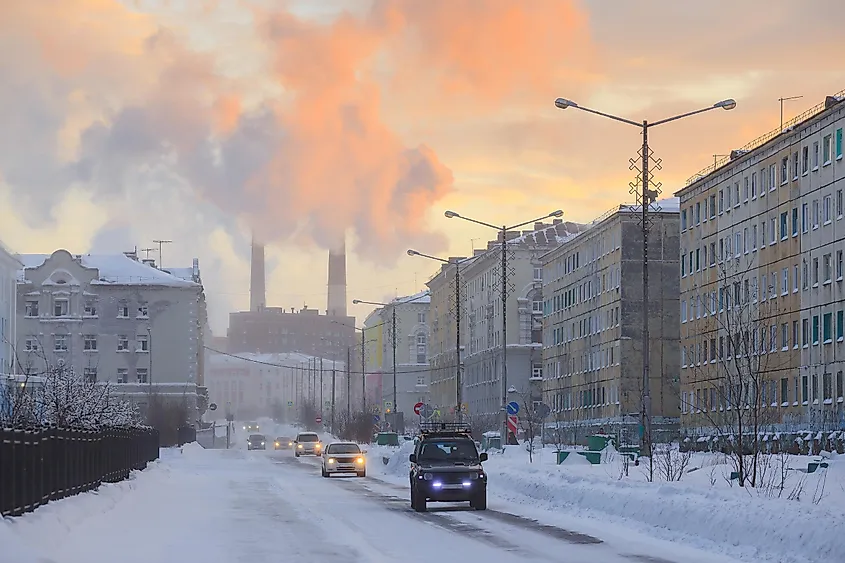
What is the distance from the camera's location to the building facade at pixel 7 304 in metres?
101

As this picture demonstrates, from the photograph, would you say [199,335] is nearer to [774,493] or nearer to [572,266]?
[572,266]

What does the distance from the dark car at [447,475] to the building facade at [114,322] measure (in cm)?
10745

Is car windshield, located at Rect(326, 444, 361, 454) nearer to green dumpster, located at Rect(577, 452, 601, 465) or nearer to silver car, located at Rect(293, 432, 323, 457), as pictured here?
green dumpster, located at Rect(577, 452, 601, 465)

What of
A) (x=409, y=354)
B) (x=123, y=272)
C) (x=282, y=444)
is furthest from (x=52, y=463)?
(x=409, y=354)

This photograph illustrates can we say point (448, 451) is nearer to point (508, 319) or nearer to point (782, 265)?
point (782, 265)

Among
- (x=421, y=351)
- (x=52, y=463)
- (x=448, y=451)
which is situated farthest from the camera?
(x=421, y=351)

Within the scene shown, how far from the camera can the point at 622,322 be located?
347 ft

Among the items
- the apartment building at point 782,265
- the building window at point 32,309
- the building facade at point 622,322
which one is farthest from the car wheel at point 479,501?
the building window at point 32,309

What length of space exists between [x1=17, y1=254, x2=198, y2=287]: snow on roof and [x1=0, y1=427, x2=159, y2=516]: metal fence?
333 ft

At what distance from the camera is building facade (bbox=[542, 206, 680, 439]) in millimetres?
104562

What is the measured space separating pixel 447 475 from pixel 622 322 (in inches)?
2922

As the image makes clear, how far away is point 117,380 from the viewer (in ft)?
456

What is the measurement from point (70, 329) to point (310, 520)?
115932 millimetres

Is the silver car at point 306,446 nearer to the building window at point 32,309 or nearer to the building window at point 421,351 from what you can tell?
the building window at point 32,309
